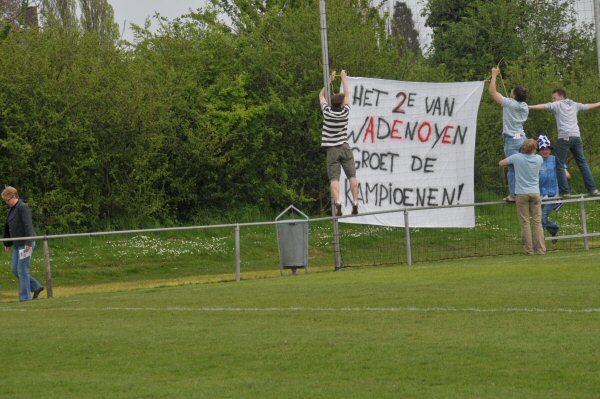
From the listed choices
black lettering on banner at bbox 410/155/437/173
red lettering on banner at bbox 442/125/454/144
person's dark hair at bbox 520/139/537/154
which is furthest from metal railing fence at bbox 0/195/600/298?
person's dark hair at bbox 520/139/537/154

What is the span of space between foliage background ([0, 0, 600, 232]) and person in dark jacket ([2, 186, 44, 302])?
8.01 m

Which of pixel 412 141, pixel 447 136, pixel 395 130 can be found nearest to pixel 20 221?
pixel 395 130

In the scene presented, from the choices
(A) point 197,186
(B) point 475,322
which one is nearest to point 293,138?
(A) point 197,186

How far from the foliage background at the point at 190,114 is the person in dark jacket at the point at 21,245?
8.01 meters

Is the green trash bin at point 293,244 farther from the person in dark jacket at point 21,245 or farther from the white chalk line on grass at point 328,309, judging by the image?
the white chalk line on grass at point 328,309

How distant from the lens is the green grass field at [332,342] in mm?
8930

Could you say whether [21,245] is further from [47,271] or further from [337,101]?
[337,101]

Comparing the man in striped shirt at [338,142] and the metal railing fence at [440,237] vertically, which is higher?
the man in striped shirt at [338,142]

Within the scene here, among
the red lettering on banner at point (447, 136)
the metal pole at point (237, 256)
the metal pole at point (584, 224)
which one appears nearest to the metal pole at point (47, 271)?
the metal pole at point (237, 256)

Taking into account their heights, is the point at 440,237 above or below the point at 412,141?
below

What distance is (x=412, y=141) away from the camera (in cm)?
2377

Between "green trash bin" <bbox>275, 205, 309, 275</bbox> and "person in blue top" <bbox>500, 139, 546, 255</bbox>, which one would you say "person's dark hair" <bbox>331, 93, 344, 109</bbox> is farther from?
"person in blue top" <bbox>500, 139, 546, 255</bbox>

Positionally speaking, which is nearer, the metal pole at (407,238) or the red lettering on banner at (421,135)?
the metal pole at (407,238)

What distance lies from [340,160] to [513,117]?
303cm
